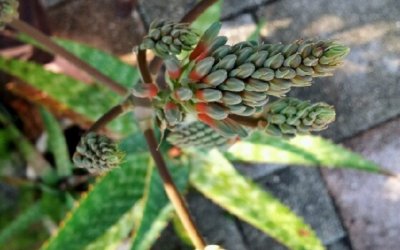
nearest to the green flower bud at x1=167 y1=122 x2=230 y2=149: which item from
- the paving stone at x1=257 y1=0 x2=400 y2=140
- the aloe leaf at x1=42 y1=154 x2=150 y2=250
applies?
the aloe leaf at x1=42 y1=154 x2=150 y2=250

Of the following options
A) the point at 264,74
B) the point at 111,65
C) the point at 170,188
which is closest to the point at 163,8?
the point at 111,65

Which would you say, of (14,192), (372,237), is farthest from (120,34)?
(372,237)

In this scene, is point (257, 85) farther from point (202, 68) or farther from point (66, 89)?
point (66, 89)

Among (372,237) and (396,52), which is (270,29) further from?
(372,237)

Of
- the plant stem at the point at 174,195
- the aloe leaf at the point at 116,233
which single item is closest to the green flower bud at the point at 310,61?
the plant stem at the point at 174,195

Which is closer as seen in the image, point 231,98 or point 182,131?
point 231,98

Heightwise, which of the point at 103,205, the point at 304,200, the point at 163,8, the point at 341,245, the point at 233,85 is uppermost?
the point at 233,85

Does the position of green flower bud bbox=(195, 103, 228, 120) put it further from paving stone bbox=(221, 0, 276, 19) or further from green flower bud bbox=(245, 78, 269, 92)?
paving stone bbox=(221, 0, 276, 19)

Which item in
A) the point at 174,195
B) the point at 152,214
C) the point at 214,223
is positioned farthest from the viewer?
the point at 214,223

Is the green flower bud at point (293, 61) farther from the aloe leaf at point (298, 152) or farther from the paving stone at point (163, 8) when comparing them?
the paving stone at point (163, 8)
